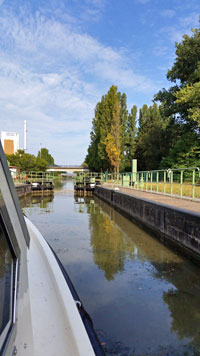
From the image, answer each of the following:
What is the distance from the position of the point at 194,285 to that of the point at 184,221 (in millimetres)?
1660

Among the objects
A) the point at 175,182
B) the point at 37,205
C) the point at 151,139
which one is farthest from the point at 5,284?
the point at 151,139

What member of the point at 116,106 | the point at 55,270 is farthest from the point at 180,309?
the point at 116,106

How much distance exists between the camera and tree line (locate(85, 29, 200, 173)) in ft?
64.3

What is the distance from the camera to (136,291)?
3512 mm

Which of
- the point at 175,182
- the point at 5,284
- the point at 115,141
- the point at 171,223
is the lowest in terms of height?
the point at 171,223

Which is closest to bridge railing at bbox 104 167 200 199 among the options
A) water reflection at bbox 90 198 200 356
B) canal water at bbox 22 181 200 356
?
water reflection at bbox 90 198 200 356

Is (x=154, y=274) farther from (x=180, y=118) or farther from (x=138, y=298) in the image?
(x=180, y=118)

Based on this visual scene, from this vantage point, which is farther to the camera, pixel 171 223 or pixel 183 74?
pixel 183 74

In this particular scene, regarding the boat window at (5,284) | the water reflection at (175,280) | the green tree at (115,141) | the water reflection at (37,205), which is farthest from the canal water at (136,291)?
the green tree at (115,141)

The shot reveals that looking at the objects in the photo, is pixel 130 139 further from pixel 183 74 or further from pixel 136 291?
pixel 136 291

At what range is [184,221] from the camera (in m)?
5.19

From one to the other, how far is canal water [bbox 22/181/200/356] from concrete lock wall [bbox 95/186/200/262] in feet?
0.93

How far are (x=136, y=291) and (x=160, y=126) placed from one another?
1341 inches

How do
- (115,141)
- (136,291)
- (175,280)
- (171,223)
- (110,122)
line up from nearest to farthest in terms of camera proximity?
(136,291)
(175,280)
(171,223)
(115,141)
(110,122)
